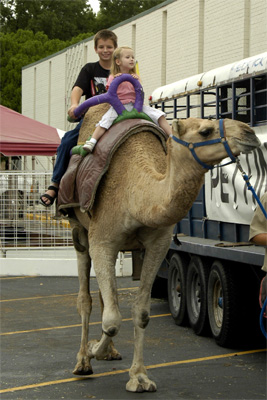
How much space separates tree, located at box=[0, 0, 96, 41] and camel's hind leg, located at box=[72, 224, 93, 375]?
192 ft

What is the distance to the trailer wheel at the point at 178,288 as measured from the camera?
11008 millimetres

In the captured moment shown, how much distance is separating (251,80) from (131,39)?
2090 centimetres

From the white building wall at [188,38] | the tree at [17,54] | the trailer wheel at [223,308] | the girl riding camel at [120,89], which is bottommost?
the trailer wheel at [223,308]

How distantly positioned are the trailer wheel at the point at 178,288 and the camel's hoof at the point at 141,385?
12.1ft

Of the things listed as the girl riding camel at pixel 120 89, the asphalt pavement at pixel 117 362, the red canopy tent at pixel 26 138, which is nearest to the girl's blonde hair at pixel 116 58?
the girl riding camel at pixel 120 89

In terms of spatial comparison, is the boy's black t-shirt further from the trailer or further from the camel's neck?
the camel's neck

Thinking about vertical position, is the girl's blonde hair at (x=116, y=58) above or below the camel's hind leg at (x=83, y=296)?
above

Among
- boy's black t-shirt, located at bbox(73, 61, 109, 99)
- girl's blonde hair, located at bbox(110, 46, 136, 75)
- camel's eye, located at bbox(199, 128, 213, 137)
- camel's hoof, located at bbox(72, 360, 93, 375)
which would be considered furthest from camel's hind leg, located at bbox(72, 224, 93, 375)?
camel's eye, located at bbox(199, 128, 213, 137)

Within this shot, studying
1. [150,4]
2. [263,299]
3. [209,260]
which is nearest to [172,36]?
[209,260]

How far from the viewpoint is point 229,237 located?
9.88 meters

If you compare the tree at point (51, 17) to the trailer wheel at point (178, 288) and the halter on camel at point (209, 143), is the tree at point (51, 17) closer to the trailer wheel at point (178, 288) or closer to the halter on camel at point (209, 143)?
the trailer wheel at point (178, 288)

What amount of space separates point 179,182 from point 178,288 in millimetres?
5524

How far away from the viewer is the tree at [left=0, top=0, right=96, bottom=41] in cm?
6688

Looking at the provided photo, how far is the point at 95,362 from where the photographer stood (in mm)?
8648
